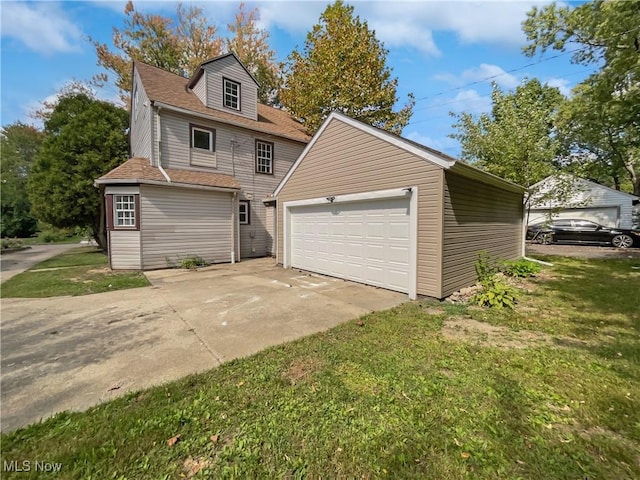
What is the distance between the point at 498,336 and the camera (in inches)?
157

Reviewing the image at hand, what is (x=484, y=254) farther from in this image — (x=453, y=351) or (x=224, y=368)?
(x=224, y=368)

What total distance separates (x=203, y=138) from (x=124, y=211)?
4.32 metres

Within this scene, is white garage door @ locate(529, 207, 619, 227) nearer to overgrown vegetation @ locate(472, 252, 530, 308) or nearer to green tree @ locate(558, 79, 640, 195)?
green tree @ locate(558, 79, 640, 195)

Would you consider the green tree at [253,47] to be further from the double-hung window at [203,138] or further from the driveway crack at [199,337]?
the driveway crack at [199,337]

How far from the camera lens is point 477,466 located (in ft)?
6.09

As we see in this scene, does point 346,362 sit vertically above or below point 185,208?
below

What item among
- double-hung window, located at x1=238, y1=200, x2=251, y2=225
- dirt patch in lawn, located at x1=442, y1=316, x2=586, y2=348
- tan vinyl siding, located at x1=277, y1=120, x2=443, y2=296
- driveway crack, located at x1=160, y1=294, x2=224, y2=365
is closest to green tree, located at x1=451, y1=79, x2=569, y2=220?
tan vinyl siding, located at x1=277, y1=120, x2=443, y2=296

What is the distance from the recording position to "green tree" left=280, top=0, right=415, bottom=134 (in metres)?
16.3

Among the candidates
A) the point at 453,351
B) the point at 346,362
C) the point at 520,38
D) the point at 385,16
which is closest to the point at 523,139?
the point at 520,38

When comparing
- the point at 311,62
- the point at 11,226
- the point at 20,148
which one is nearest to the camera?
the point at 311,62

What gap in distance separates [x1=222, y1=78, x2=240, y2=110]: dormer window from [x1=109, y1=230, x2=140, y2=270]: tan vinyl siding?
7184mm

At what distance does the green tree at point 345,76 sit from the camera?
16312 millimetres

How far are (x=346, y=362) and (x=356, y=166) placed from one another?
5300mm

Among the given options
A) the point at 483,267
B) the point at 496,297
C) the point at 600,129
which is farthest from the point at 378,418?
the point at 600,129
